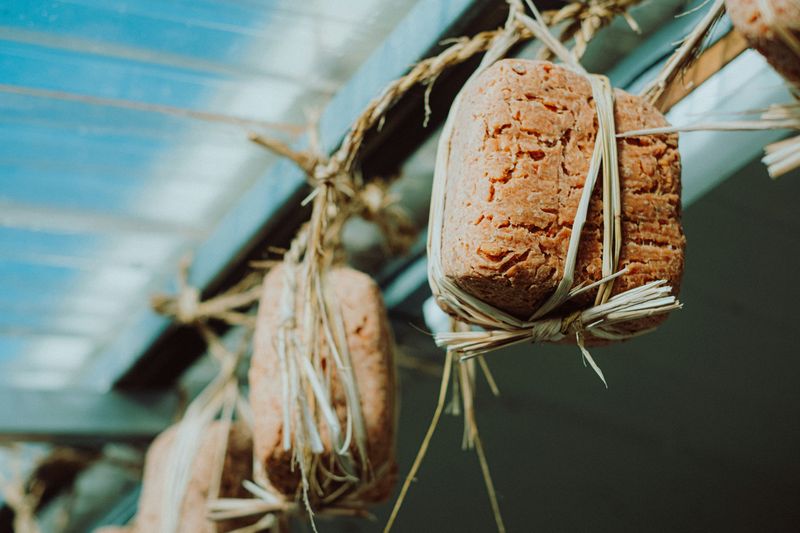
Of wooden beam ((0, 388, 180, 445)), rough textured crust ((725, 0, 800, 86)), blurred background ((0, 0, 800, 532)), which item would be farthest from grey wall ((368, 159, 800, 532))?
rough textured crust ((725, 0, 800, 86))

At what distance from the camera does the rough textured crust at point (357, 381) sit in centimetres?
89

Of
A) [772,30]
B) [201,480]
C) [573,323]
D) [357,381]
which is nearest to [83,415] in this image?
Answer: [201,480]

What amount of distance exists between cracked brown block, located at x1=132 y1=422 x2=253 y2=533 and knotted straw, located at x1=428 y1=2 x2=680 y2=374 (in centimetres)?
51

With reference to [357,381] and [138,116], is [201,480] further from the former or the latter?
[138,116]

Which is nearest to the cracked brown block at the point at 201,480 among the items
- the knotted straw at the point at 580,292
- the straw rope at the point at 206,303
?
the straw rope at the point at 206,303

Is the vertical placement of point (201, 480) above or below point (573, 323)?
above

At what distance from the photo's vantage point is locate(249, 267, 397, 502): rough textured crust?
885mm

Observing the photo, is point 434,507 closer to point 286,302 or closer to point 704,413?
point 704,413

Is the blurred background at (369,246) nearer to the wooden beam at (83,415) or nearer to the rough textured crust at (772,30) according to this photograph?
the wooden beam at (83,415)

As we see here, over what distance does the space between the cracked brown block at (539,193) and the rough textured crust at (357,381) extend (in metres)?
0.27

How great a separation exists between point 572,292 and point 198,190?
2.62 feet

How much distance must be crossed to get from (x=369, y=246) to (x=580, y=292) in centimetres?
72

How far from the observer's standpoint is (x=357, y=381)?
2.95 ft

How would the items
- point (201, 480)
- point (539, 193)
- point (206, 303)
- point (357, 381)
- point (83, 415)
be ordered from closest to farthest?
point (539, 193), point (357, 381), point (201, 480), point (206, 303), point (83, 415)
